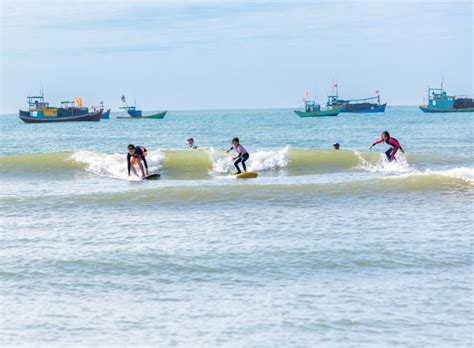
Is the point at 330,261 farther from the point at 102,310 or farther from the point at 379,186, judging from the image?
the point at 379,186

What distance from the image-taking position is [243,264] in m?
10.7

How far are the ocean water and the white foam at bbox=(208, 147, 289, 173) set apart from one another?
789cm

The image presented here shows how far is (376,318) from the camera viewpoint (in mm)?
8117

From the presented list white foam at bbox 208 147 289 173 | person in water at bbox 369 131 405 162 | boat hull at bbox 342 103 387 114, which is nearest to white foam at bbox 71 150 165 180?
white foam at bbox 208 147 289 173

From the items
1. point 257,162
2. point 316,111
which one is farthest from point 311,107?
point 257,162

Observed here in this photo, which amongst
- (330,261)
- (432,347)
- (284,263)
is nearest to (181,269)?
(284,263)

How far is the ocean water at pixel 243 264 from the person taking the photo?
7918 mm

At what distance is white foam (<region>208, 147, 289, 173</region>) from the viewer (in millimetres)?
27941

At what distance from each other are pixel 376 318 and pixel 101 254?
5259 mm

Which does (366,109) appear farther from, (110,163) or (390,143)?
(390,143)

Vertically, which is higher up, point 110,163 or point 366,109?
point 110,163

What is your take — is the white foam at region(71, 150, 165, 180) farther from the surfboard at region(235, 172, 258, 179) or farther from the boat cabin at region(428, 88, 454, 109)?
the boat cabin at region(428, 88, 454, 109)

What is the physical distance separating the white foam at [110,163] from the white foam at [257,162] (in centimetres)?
238

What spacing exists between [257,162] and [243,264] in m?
17.7
